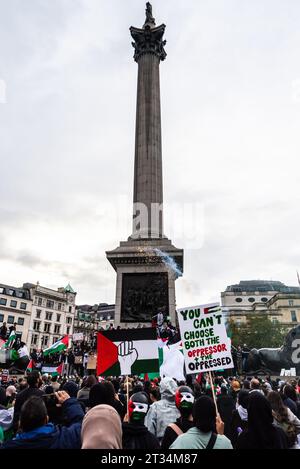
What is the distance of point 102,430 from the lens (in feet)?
9.85

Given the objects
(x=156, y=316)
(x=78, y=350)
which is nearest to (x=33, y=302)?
(x=78, y=350)

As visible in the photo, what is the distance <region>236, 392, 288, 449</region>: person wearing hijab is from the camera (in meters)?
3.48

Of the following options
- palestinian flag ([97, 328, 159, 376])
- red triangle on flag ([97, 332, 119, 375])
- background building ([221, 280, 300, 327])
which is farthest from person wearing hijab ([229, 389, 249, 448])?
background building ([221, 280, 300, 327])

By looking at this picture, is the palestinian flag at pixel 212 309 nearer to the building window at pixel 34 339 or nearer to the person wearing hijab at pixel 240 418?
the person wearing hijab at pixel 240 418

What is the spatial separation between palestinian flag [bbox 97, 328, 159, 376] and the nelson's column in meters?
14.4

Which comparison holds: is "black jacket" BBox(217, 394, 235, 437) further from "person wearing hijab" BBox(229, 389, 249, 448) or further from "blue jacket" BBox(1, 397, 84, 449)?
"blue jacket" BBox(1, 397, 84, 449)

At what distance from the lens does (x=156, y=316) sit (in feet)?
69.9

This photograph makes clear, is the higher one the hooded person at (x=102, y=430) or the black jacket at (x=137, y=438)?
the hooded person at (x=102, y=430)

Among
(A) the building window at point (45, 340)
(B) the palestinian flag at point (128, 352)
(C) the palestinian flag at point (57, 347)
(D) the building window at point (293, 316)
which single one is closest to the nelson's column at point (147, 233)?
(C) the palestinian flag at point (57, 347)

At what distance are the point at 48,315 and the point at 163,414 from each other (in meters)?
87.5

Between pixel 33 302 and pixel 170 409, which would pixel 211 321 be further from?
pixel 33 302

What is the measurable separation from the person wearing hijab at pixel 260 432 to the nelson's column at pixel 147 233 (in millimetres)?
18403

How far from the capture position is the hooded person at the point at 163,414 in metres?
5.16

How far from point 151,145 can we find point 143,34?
15.2m
